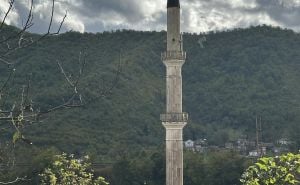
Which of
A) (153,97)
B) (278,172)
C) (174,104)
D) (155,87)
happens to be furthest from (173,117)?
(155,87)

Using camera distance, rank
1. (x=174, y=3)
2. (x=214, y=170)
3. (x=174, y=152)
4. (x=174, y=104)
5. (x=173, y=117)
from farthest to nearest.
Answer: (x=214, y=170)
(x=174, y=3)
(x=174, y=104)
(x=174, y=152)
(x=173, y=117)

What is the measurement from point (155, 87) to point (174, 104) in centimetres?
9230

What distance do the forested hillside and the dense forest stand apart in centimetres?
20

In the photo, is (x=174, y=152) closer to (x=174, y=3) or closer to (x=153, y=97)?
(x=174, y=3)

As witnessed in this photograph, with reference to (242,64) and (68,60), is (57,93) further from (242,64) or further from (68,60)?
(242,64)

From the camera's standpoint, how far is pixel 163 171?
229 feet

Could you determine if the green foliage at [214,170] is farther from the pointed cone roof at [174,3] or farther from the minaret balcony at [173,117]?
the pointed cone roof at [174,3]

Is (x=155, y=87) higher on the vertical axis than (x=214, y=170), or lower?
higher

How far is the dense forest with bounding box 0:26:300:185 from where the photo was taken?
2808 inches

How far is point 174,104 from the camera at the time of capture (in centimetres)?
3759

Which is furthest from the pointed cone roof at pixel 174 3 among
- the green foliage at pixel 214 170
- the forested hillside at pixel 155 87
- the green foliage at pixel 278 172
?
the forested hillside at pixel 155 87

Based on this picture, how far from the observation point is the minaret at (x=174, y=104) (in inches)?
1458

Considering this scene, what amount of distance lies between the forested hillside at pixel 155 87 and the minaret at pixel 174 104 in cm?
4348

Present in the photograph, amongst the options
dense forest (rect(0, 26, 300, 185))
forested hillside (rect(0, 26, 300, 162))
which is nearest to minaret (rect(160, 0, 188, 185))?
dense forest (rect(0, 26, 300, 185))
